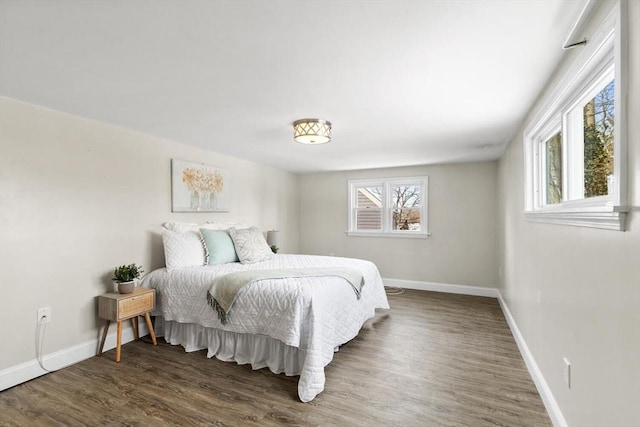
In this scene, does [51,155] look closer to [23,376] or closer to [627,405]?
[23,376]

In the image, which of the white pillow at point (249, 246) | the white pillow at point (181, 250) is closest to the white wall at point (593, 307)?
the white pillow at point (249, 246)

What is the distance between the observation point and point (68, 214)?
2.72 meters

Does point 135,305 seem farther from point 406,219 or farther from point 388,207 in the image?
point 406,219

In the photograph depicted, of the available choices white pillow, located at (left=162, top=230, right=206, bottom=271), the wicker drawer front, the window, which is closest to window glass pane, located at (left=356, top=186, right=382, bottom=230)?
the window

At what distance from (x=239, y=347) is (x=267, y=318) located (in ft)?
1.62

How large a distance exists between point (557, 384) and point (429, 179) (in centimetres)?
389

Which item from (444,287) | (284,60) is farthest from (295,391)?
(444,287)

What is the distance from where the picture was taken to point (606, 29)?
1.23 meters

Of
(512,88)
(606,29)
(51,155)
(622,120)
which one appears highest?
(512,88)

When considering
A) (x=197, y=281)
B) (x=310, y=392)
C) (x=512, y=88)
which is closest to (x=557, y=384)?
(x=310, y=392)

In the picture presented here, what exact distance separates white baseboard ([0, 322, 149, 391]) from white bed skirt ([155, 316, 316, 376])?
48 cm

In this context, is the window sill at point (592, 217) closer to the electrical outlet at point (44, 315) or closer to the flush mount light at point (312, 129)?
the flush mount light at point (312, 129)

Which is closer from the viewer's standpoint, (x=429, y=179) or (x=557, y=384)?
(x=557, y=384)

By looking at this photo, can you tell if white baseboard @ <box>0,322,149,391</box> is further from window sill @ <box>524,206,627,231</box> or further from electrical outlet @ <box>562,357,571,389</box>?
window sill @ <box>524,206,627,231</box>
